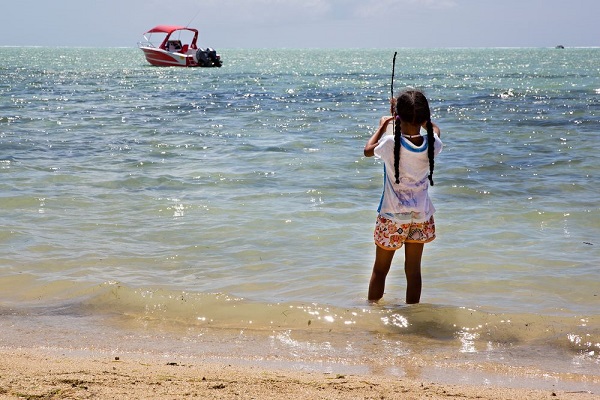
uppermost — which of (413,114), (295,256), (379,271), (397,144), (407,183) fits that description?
(413,114)

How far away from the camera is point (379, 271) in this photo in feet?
16.6

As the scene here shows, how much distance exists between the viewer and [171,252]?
6.68m

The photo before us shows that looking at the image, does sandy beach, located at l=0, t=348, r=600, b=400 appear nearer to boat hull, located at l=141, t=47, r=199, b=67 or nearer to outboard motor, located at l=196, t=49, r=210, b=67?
boat hull, located at l=141, t=47, r=199, b=67

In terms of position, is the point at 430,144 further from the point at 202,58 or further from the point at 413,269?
the point at 202,58

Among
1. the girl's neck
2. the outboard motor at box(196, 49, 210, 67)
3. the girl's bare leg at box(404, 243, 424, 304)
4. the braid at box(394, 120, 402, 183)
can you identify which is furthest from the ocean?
the outboard motor at box(196, 49, 210, 67)

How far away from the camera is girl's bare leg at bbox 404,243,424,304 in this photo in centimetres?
489

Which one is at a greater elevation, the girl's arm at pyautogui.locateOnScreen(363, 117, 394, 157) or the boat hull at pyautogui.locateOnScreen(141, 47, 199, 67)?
the boat hull at pyautogui.locateOnScreen(141, 47, 199, 67)

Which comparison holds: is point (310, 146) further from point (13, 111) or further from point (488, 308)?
point (13, 111)

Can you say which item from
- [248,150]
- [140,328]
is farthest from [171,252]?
[248,150]

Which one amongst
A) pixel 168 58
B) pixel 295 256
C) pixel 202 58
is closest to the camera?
pixel 295 256

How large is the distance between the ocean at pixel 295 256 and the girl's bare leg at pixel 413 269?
107 mm

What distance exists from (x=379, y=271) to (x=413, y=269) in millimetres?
229

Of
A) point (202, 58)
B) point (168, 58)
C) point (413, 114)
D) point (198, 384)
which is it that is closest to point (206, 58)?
point (202, 58)

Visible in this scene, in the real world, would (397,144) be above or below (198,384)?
above
